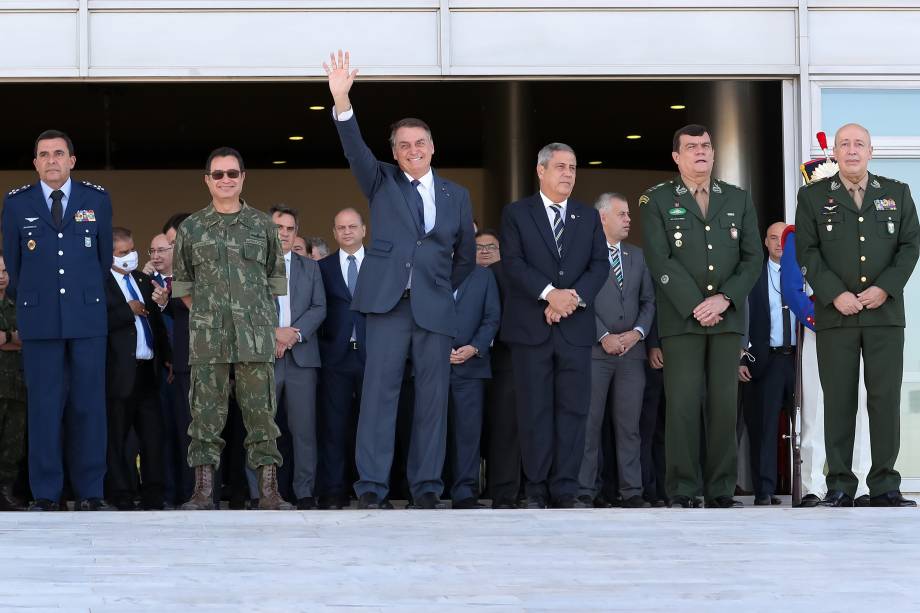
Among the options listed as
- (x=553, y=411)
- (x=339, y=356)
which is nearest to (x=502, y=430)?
(x=339, y=356)

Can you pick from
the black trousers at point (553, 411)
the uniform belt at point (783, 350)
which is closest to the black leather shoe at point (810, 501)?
the uniform belt at point (783, 350)

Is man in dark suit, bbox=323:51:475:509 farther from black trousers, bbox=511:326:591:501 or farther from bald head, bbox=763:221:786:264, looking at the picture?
bald head, bbox=763:221:786:264

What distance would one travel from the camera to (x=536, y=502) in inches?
280

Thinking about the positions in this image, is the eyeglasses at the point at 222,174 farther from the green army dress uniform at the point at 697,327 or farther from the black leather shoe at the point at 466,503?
the black leather shoe at the point at 466,503

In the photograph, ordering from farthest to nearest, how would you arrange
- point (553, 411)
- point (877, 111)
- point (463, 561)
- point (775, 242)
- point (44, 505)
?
point (775, 242)
point (877, 111)
point (553, 411)
point (44, 505)
point (463, 561)

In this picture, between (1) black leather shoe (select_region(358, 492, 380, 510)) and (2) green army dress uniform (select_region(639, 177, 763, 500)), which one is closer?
(1) black leather shoe (select_region(358, 492, 380, 510))

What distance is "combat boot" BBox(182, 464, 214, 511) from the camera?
21.8 feet

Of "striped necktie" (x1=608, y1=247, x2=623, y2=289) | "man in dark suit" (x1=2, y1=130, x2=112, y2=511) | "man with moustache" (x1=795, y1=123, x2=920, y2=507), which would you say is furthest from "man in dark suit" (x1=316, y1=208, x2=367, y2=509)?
"man with moustache" (x1=795, y1=123, x2=920, y2=507)

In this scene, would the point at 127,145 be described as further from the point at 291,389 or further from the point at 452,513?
the point at 452,513

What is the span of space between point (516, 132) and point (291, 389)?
627 cm

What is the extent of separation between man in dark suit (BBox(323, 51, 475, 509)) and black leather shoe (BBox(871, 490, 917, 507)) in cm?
187

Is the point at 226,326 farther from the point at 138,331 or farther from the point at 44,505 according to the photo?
the point at 138,331

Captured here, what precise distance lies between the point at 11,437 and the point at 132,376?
0.79 meters

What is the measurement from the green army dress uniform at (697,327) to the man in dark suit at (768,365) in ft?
6.63
